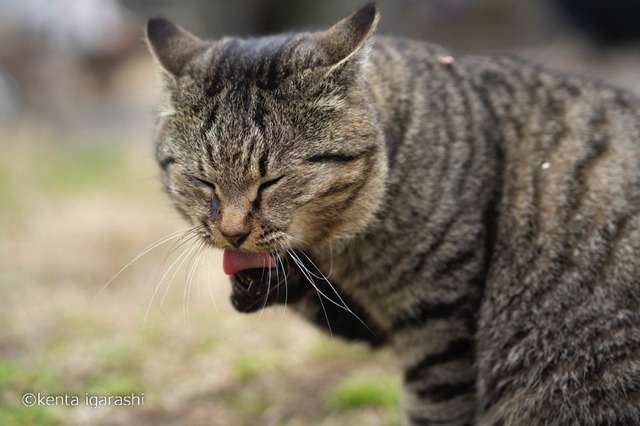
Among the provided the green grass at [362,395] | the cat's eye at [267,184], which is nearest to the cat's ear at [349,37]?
the cat's eye at [267,184]

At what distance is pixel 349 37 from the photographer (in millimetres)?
2178

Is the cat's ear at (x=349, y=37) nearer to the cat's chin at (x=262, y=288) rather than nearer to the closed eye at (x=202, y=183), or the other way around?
the closed eye at (x=202, y=183)

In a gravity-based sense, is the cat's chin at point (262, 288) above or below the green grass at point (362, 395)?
above

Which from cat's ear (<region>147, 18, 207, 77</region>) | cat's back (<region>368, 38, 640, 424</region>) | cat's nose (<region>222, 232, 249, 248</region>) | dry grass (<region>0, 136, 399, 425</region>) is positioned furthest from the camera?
dry grass (<region>0, 136, 399, 425</region>)

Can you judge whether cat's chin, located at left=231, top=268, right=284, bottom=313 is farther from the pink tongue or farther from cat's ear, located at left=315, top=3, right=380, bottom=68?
cat's ear, located at left=315, top=3, right=380, bottom=68

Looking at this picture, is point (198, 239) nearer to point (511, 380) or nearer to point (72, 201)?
point (511, 380)

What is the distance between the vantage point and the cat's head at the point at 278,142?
81.8 inches

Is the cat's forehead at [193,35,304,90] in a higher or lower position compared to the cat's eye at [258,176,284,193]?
higher

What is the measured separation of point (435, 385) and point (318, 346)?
1.47 m

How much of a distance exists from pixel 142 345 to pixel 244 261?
70.1 inches

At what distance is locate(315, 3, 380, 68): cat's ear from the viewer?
2.14 metres

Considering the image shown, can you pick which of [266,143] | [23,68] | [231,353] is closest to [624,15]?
[231,353]

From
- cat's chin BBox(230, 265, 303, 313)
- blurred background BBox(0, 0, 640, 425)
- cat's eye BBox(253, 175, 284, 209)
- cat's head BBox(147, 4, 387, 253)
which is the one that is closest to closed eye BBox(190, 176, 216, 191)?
cat's head BBox(147, 4, 387, 253)

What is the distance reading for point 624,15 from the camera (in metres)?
6.90
